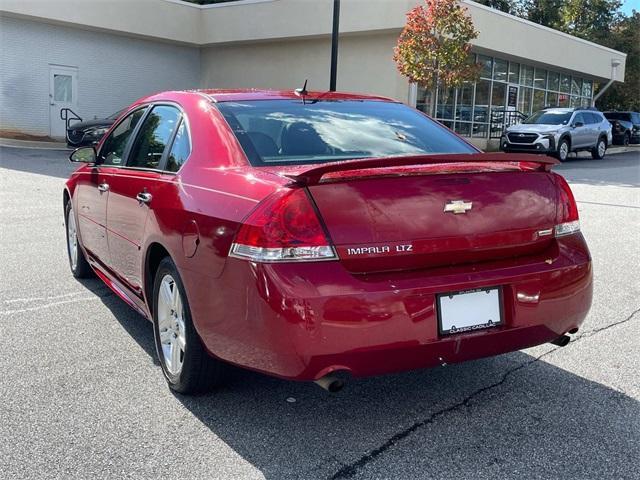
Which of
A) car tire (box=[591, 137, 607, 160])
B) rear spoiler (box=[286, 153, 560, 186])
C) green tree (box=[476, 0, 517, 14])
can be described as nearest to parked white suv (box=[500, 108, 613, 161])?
car tire (box=[591, 137, 607, 160])

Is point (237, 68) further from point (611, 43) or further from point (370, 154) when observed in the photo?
point (611, 43)

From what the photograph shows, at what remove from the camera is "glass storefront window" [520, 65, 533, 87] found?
1169 inches

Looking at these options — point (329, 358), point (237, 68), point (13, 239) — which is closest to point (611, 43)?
point (237, 68)

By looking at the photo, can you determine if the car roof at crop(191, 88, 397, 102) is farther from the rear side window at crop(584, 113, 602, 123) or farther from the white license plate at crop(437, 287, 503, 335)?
the rear side window at crop(584, 113, 602, 123)

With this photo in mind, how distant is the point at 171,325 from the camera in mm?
3777

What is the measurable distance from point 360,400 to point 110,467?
1.34m

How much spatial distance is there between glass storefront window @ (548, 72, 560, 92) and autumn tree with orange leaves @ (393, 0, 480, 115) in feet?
43.1

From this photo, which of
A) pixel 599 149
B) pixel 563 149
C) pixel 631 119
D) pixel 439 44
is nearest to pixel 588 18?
pixel 631 119

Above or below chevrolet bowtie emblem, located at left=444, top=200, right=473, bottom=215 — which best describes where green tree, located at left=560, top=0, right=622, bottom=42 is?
above

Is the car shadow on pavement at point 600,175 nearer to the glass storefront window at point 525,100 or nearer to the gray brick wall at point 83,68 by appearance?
the glass storefront window at point 525,100

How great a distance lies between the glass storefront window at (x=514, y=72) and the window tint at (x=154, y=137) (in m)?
26.4

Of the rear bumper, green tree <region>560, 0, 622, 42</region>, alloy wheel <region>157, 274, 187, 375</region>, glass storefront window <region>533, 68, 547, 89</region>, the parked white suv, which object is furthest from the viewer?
green tree <region>560, 0, 622, 42</region>

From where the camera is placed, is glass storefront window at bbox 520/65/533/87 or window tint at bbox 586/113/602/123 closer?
window tint at bbox 586/113/602/123

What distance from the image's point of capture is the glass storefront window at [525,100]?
30.0m
